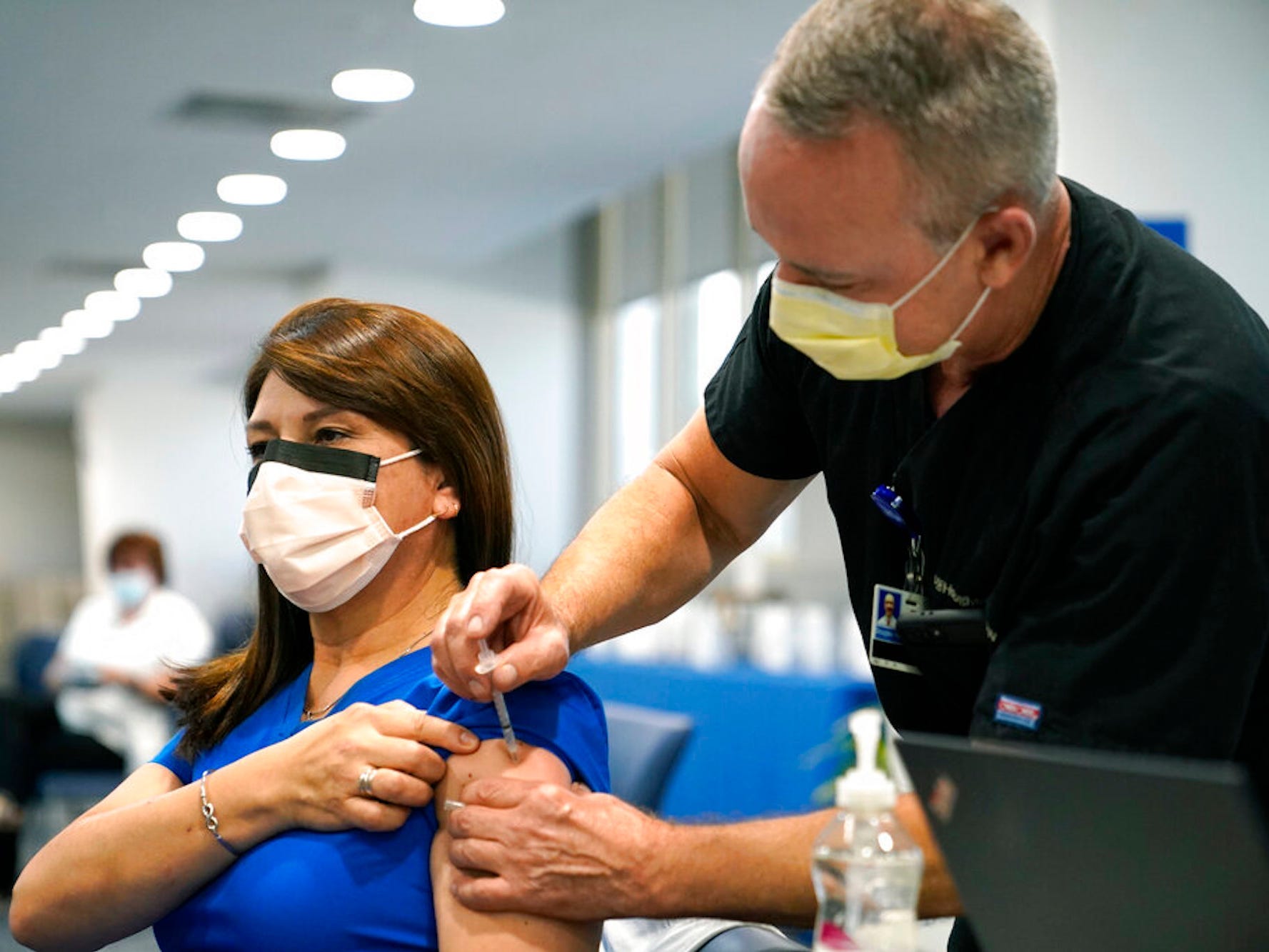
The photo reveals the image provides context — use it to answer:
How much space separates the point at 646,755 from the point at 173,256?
4.84 meters

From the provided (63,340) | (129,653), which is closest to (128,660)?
(129,653)

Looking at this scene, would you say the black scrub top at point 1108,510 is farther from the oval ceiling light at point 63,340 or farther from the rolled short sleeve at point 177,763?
the oval ceiling light at point 63,340

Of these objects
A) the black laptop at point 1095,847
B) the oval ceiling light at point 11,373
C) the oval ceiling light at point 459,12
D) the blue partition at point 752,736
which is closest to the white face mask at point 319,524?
the black laptop at point 1095,847

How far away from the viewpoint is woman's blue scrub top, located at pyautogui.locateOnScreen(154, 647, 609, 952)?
136 cm

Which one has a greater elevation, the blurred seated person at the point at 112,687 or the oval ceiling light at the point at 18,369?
the oval ceiling light at the point at 18,369

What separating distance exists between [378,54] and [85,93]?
976mm

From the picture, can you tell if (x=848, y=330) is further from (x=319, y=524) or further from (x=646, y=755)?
(x=646, y=755)

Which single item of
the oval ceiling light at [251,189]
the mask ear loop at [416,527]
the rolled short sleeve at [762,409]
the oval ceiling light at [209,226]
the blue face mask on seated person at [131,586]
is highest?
the oval ceiling light at [251,189]

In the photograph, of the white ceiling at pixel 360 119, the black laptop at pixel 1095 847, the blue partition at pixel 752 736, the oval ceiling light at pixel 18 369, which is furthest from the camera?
the oval ceiling light at pixel 18 369

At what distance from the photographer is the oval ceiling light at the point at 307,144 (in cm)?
478

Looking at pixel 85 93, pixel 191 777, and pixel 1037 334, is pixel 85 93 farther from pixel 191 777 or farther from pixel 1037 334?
pixel 1037 334

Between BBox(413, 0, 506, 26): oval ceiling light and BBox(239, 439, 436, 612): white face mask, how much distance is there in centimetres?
226

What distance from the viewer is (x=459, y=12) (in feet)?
12.0

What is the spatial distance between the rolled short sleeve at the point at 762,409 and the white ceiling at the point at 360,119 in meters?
2.22
